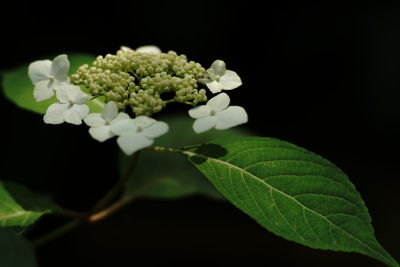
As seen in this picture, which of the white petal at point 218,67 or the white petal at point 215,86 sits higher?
the white petal at point 218,67

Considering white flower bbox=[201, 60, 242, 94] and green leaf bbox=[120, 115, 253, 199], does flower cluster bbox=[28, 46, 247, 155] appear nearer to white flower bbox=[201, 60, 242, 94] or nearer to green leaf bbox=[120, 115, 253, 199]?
white flower bbox=[201, 60, 242, 94]

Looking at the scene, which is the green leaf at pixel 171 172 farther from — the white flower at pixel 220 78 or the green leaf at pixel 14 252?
the green leaf at pixel 14 252

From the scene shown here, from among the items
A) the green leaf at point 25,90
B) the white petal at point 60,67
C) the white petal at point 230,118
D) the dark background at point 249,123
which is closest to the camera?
the white petal at point 230,118

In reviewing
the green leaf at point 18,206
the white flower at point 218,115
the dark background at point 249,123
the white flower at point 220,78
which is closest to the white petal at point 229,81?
the white flower at point 220,78

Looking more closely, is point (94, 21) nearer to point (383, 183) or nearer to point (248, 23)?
point (248, 23)

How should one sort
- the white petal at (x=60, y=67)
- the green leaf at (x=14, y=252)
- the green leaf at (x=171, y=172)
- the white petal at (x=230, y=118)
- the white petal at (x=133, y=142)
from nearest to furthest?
1. the green leaf at (x=14, y=252)
2. the white petal at (x=133, y=142)
3. the white petal at (x=230, y=118)
4. the white petal at (x=60, y=67)
5. the green leaf at (x=171, y=172)

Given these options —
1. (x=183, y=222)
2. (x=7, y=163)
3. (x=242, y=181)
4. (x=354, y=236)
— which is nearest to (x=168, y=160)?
(x=183, y=222)
